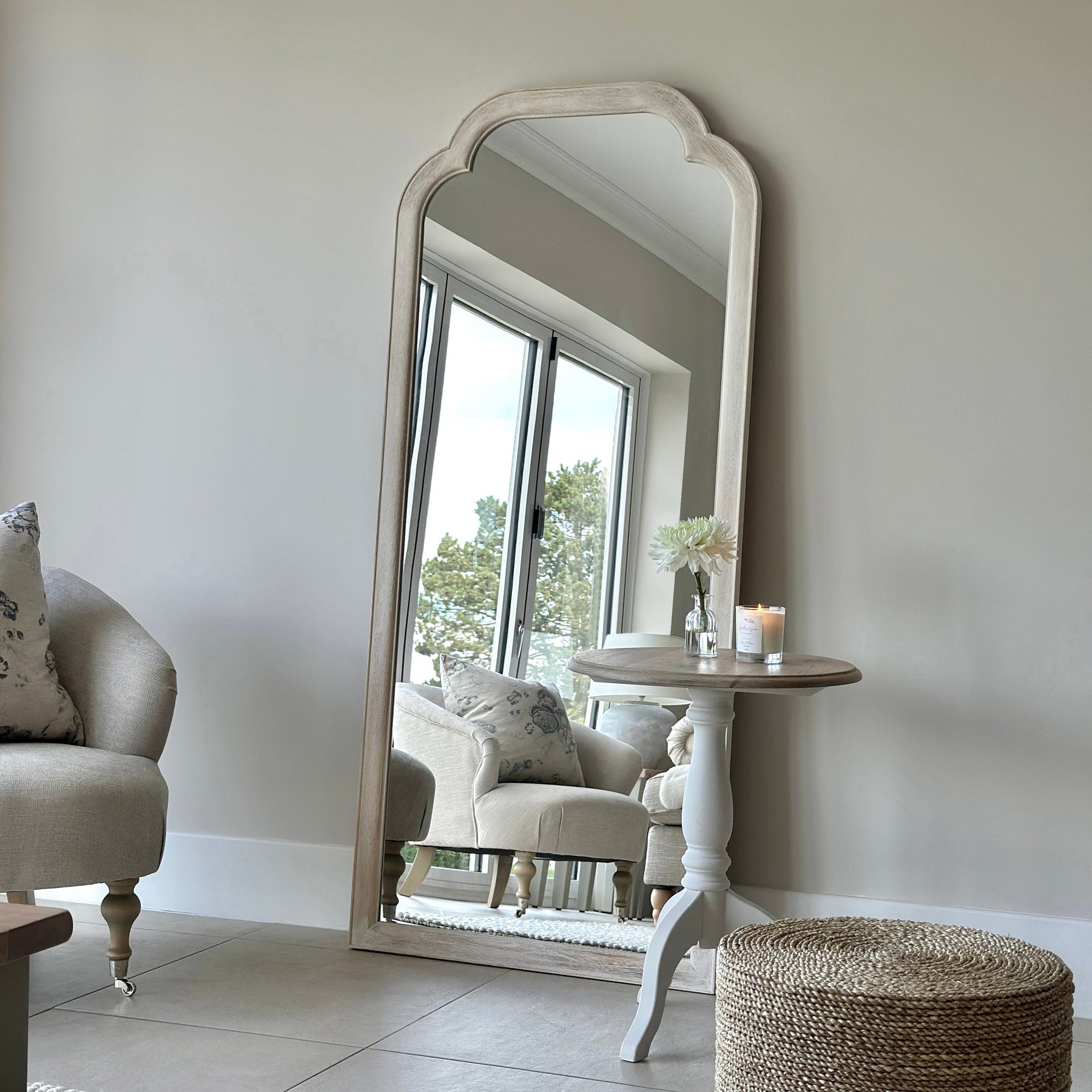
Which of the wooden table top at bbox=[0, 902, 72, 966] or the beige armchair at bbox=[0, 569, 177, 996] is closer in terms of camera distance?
the wooden table top at bbox=[0, 902, 72, 966]


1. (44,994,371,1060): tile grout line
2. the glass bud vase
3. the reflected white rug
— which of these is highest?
the glass bud vase

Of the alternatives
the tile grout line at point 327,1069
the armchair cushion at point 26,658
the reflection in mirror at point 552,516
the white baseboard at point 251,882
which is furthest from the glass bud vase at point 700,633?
the armchair cushion at point 26,658

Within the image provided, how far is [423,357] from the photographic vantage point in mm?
2773

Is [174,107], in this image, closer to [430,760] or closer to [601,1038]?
[430,760]

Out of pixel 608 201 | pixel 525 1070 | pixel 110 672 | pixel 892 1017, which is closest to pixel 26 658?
pixel 110 672

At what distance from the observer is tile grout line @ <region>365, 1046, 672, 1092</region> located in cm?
188

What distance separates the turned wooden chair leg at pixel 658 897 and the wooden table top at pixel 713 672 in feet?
1.84

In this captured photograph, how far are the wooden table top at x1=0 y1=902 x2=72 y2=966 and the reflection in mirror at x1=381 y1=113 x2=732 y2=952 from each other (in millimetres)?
1452

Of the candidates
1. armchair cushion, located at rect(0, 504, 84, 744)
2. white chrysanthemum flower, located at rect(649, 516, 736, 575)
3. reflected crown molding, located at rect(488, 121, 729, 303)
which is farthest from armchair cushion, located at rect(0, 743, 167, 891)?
reflected crown molding, located at rect(488, 121, 729, 303)

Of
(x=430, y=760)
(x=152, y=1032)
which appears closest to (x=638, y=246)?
(x=430, y=760)

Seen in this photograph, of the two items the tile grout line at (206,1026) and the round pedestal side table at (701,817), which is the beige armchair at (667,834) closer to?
the round pedestal side table at (701,817)

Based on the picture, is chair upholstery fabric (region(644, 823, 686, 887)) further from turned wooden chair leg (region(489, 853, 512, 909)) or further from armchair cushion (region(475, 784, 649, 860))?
turned wooden chair leg (region(489, 853, 512, 909))

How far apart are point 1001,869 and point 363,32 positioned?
2.41m

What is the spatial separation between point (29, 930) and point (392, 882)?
1621mm
